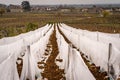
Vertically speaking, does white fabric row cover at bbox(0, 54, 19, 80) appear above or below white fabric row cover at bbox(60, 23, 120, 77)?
above

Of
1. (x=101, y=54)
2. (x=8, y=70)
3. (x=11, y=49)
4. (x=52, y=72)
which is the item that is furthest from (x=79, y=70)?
(x=11, y=49)

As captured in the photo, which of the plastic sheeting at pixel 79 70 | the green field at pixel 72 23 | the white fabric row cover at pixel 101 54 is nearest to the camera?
the plastic sheeting at pixel 79 70

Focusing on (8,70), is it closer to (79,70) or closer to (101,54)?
(79,70)

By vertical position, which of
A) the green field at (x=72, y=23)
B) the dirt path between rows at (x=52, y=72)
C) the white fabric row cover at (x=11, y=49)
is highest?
the white fabric row cover at (x=11, y=49)

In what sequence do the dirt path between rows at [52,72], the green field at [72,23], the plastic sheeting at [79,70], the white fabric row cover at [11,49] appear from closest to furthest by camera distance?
the plastic sheeting at [79,70]
the dirt path between rows at [52,72]
the white fabric row cover at [11,49]
the green field at [72,23]

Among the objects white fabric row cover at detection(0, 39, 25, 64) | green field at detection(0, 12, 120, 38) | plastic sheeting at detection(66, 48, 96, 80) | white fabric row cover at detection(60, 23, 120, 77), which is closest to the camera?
plastic sheeting at detection(66, 48, 96, 80)

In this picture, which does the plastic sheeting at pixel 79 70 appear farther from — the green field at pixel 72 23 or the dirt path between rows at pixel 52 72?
the green field at pixel 72 23

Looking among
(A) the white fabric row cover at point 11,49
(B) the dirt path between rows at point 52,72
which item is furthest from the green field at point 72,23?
(B) the dirt path between rows at point 52,72

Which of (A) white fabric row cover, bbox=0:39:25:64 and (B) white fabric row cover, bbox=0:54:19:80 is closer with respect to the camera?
(B) white fabric row cover, bbox=0:54:19:80

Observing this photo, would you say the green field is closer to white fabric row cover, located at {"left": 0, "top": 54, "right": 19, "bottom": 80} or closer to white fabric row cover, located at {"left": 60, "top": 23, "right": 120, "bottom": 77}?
white fabric row cover, located at {"left": 60, "top": 23, "right": 120, "bottom": 77}

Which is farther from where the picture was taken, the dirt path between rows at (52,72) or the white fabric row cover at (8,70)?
the dirt path between rows at (52,72)

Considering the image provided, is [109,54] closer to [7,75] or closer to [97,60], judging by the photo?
[97,60]

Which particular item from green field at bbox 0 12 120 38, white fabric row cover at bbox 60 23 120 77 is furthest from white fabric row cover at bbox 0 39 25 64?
green field at bbox 0 12 120 38

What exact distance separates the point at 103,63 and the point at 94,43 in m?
2.03
